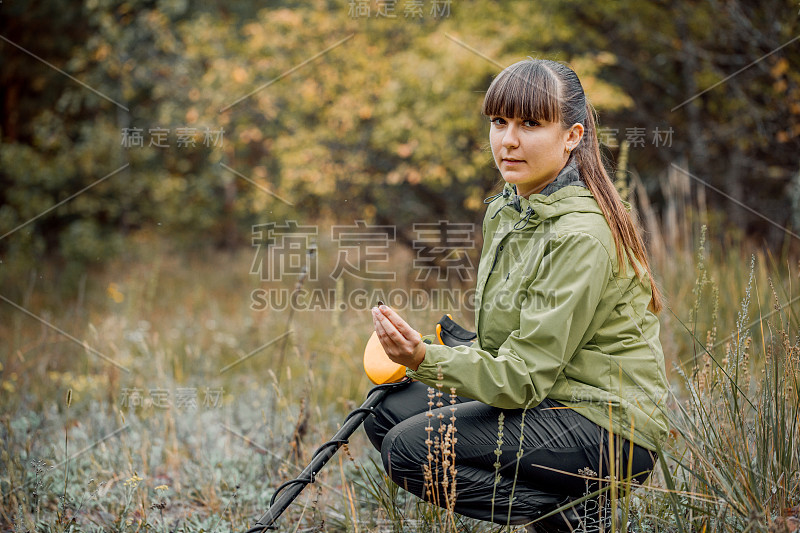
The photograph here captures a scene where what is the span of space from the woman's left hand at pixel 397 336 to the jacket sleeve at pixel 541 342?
1.1 inches

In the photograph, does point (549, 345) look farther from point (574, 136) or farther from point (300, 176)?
point (300, 176)

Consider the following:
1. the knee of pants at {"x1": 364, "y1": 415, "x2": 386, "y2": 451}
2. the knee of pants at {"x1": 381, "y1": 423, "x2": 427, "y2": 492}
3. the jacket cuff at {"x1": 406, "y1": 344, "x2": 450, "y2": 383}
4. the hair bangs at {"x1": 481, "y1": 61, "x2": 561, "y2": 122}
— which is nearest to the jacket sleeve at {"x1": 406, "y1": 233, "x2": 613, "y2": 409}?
the jacket cuff at {"x1": 406, "y1": 344, "x2": 450, "y2": 383}

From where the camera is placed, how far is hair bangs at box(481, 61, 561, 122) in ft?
5.79

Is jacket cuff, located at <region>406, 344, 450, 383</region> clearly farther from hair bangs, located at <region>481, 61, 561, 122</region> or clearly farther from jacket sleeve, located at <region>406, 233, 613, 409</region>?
hair bangs, located at <region>481, 61, 561, 122</region>

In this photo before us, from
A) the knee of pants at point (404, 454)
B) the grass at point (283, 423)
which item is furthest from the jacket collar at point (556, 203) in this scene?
the knee of pants at point (404, 454)

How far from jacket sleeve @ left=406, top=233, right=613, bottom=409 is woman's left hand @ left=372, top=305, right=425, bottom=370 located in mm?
29

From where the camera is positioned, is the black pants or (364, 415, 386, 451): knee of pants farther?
(364, 415, 386, 451): knee of pants

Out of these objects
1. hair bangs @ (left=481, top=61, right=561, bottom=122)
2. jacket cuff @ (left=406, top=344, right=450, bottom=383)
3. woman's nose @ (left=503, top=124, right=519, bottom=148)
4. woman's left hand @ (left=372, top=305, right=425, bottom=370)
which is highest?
hair bangs @ (left=481, top=61, right=561, bottom=122)

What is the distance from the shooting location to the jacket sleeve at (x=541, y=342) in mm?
1576

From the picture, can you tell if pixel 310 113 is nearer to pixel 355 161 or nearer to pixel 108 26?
pixel 355 161

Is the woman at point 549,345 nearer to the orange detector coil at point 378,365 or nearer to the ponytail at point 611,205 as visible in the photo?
the ponytail at point 611,205

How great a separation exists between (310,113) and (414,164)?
48.8 inches

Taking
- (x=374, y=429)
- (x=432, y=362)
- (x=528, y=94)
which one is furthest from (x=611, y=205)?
(x=374, y=429)

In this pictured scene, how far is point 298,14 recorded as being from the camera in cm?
673
